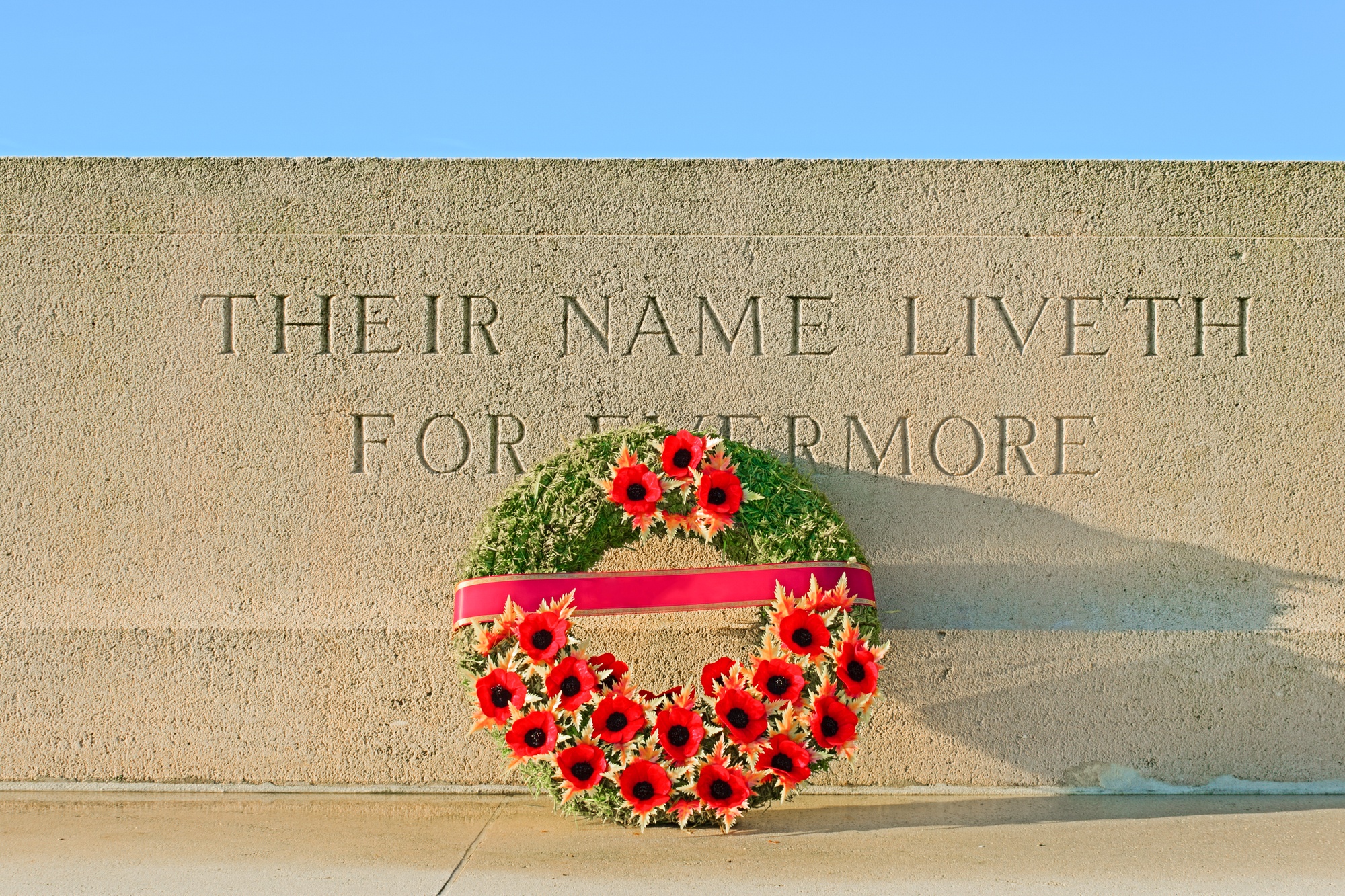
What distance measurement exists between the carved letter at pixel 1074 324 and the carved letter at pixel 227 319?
3414 mm

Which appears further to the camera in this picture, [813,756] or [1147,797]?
[1147,797]

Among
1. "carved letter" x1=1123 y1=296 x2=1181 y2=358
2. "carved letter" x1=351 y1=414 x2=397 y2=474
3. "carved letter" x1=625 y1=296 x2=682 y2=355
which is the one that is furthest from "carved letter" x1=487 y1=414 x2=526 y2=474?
"carved letter" x1=1123 y1=296 x2=1181 y2=358

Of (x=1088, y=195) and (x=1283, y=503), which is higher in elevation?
(x=1088, y=195)

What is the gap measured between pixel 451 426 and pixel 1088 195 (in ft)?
9.34

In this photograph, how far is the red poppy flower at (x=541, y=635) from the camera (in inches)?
172

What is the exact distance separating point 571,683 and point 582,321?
1598mm

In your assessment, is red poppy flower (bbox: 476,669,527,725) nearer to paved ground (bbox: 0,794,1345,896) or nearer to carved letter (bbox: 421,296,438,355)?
paved ground (bbox: 0,794,1345,896)

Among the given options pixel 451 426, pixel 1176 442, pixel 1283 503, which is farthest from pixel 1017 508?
pixel 451 426

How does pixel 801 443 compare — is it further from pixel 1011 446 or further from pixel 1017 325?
pixel 1017 325

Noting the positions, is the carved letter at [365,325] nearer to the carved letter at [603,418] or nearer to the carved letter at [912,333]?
the carved letter at [603,418]

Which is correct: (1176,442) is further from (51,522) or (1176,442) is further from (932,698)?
(51,522)

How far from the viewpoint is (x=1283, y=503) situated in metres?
5.14

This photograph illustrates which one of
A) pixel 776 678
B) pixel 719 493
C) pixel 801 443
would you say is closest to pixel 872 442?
pixel 801 443

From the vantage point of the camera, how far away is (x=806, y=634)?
442cm
